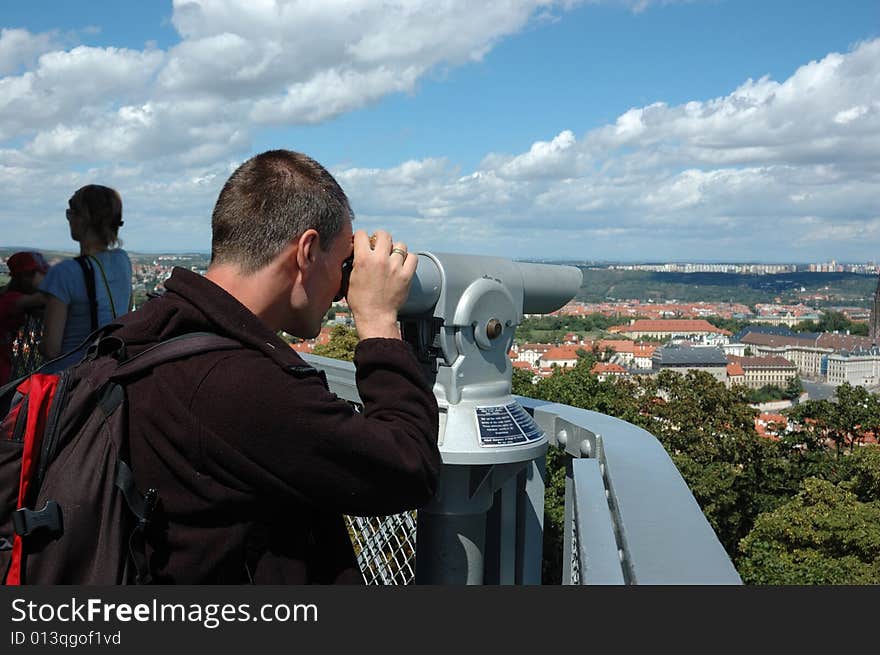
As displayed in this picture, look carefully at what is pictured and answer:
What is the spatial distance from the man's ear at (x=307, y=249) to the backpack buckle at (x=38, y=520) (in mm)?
541

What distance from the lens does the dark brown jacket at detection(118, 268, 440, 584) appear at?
1192mm

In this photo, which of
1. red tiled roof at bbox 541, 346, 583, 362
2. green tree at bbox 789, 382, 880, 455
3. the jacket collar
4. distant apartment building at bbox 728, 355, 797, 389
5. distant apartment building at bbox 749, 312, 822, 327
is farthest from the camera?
distant apartment building at bbox 749, 312, 822, 327

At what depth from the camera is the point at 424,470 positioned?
1294mm

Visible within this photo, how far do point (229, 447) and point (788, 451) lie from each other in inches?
867

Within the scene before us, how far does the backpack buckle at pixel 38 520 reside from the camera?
114cm

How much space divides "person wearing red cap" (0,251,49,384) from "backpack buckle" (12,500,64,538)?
2803 millimetres

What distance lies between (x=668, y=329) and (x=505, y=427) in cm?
10812

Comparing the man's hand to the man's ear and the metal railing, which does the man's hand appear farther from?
the metal railing

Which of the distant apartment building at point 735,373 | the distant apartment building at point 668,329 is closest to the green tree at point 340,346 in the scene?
the distant apartment building at point 735,373

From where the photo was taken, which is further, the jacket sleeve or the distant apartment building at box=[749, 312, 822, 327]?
the distant apartment building at box=[749, 312, 822, 327]

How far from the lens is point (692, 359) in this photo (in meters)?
72.1

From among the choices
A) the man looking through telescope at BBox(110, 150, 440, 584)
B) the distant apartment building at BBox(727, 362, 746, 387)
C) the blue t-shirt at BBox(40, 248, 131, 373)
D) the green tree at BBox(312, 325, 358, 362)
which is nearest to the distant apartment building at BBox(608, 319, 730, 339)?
the distant apartment building at BBox(727, 362, 746, 387)

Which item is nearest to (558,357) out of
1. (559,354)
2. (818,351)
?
(559,354)

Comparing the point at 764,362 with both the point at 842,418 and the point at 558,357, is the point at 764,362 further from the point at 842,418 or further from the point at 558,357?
the point at 842,418
